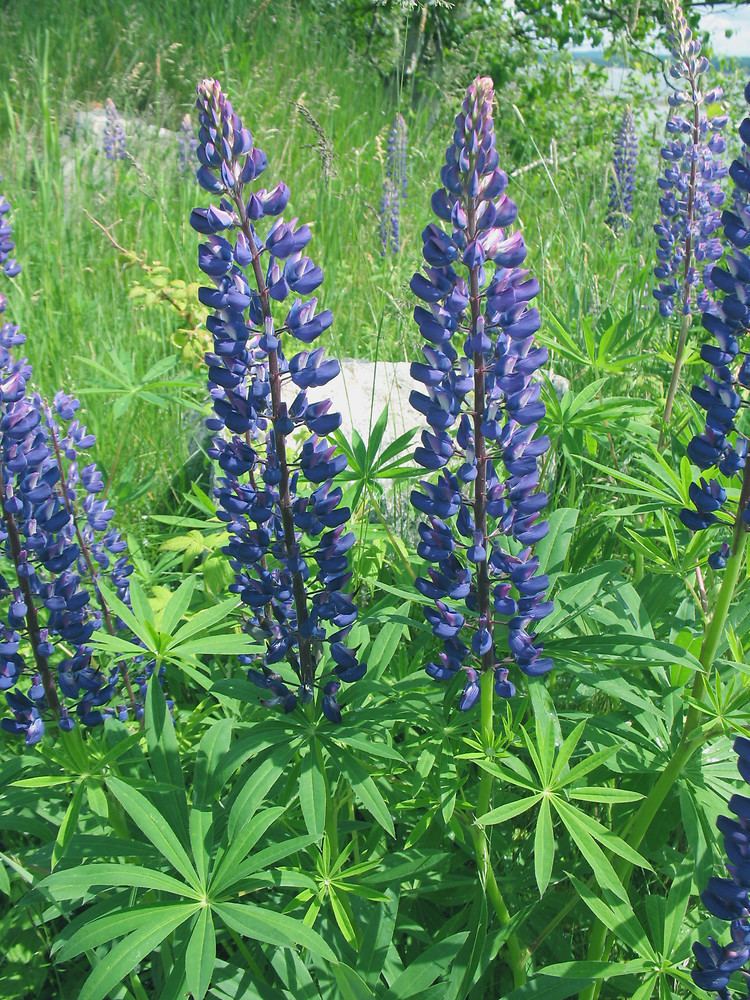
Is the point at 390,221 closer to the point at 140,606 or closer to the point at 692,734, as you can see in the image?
the point at 140,606

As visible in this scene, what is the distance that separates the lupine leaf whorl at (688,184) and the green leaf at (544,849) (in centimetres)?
202

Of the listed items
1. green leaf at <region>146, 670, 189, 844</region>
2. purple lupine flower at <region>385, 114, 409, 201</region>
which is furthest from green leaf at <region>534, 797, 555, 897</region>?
purple lupine flower at <region>385, 114, 409, 201</region>

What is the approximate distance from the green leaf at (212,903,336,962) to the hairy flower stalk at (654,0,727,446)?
76.7 inches

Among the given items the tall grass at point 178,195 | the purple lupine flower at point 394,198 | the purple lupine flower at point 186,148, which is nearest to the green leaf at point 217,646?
the tall grass at point 178,195

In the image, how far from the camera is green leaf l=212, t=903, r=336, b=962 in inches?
57.6

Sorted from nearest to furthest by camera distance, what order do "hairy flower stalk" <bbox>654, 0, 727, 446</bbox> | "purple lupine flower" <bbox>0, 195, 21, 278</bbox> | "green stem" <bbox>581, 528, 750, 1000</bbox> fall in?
"green stem" <bbox>581, 528, 750, 1000</bbox>
"purple lupine flower" <bbox>0, 195, 21, 278</bbox>
"hairy flower stalk" <bbox>654, 0, 727, 446</bbox>

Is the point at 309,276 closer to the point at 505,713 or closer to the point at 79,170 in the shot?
the point at 505,713

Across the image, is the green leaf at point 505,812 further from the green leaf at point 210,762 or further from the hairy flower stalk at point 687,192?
the hairy flower stalk at point 687,192

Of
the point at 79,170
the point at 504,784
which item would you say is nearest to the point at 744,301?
the point at 504,784

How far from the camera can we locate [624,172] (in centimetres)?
555

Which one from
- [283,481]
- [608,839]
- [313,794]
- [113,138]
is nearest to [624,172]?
[113,138]

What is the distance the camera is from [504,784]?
225 cm

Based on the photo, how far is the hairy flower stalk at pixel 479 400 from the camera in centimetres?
155

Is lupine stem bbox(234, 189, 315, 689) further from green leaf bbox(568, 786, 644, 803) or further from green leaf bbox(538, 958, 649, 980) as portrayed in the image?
green leaf bbox(538, 958, 649, 980)
